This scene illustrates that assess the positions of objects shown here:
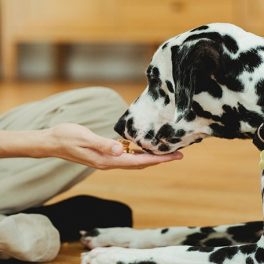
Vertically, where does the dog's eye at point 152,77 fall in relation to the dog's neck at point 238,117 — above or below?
above

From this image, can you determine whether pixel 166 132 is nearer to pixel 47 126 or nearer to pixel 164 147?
pixel 164 147

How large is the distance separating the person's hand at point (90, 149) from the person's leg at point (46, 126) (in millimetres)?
342

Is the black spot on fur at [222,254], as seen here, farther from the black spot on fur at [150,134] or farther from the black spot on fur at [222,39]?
the black spot on fur at [222,39]

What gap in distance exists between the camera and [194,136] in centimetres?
185

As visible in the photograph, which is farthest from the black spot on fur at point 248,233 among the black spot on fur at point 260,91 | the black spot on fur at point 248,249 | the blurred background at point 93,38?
the blurred background at point 93,38

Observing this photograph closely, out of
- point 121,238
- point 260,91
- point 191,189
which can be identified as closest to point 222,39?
point 260,91

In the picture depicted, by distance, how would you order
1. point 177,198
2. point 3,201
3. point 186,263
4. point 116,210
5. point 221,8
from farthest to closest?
point 221,8 → point 177,198 → point 116,210 → point 3,201 → point 186,263

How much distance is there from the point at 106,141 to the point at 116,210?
51 centimetres

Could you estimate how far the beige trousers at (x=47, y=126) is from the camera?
2133mm

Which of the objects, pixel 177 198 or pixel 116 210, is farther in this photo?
pixel 177 198

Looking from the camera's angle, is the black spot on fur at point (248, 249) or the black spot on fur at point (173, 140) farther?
the black spot on fur at point (173, 140)

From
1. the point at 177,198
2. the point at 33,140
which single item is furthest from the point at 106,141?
the point at 177,198

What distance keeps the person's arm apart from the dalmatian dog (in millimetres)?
88

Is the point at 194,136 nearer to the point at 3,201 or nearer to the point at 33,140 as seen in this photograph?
the point at 33,140
